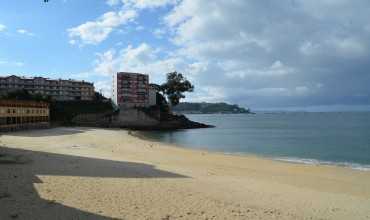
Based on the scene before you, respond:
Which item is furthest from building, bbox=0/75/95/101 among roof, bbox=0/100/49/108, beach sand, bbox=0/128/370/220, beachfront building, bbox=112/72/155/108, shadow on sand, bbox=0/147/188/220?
beach sand, bbox=0/128/370/220

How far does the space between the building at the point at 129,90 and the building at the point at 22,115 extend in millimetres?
44041

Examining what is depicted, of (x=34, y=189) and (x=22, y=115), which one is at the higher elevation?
(x=22, y=115)

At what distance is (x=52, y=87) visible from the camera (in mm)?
131125

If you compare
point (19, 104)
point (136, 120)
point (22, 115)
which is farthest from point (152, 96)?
point (19, 104)

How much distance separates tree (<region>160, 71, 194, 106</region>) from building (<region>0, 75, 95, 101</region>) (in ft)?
→ 106

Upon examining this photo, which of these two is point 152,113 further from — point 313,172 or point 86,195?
point 86,195

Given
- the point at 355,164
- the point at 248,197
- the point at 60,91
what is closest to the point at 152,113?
the point at 60,91

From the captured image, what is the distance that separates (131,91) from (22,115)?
197 feet

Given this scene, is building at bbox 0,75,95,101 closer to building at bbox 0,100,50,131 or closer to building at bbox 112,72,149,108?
building at bbox 112,72,149,108

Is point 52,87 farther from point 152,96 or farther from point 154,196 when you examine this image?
point 154,196

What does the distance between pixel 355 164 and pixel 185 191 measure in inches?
941

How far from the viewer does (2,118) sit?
59469 mm

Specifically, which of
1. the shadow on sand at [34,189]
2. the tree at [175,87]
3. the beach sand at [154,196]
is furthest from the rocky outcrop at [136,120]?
the beach sand at [154,196]

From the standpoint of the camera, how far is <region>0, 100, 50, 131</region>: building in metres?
60.0
